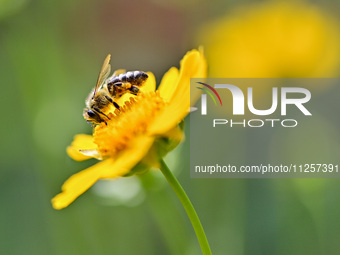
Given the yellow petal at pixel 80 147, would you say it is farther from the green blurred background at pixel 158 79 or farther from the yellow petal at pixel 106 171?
the green blurred background at pixel 158 79

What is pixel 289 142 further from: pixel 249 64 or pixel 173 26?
pixel 173 26

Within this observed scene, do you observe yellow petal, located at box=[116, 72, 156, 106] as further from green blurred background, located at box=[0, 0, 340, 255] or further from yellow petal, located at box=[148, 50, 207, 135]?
green blurred background, located at box=[0, 0, 340, 255]

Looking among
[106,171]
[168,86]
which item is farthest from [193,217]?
[168,86]

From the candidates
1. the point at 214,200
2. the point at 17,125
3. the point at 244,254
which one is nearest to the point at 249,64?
the point at 214,200

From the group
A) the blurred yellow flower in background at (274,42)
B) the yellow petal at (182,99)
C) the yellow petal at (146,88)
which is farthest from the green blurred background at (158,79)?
the yellow petal at (182,99)

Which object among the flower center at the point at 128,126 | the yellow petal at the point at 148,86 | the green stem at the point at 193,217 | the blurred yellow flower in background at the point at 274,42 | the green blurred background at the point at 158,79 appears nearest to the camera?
the green stem at the point at 193,217

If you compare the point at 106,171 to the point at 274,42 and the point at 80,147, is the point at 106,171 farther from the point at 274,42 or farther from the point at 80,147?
the point at 274,42

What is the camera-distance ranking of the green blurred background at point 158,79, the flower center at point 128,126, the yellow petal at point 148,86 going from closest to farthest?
the flower center at point 128,126 → the yellow petal at point 148,86 → the green blurred background at point 158,79
